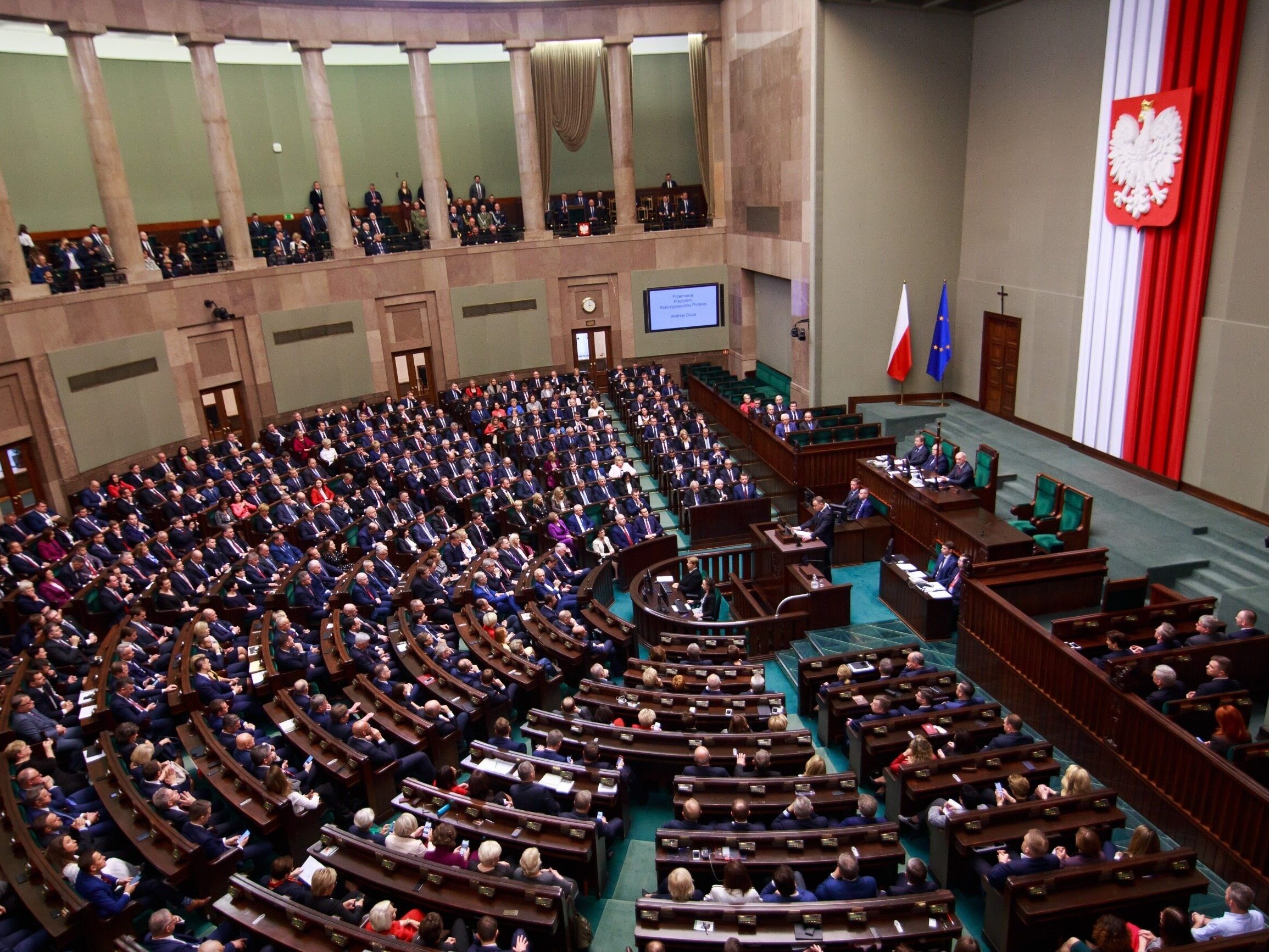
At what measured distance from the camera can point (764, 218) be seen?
18.5m

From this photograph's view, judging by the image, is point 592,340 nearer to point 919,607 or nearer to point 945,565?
point 945,565

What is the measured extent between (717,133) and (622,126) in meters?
2.28

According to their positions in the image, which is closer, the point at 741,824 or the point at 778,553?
the point at 741,824

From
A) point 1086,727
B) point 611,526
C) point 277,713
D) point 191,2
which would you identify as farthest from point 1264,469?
point 191,2

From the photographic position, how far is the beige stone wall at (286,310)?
14.1 m

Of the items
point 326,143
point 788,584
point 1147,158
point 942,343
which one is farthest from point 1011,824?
point 326,143

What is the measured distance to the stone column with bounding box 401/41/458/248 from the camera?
1919cm

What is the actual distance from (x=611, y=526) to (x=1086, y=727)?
6.39 m

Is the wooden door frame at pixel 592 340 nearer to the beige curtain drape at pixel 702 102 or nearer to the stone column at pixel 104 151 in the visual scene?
the beige curtain drape at pixel 702 102

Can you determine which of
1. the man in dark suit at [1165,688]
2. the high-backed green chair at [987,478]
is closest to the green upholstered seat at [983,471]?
the high-backed green chair at [987,478]

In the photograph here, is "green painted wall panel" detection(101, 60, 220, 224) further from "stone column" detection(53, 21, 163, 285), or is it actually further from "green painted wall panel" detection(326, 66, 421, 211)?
"green painted wall panel" detection(326, 66, 421, 211)

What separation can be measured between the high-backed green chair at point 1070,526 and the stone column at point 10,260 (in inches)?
605

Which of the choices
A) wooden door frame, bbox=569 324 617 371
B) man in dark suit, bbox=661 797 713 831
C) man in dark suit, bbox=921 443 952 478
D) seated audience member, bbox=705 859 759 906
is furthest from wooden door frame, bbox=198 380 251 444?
seated audience member, bbox=705 859 759 906

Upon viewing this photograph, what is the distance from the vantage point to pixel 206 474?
14.4m
